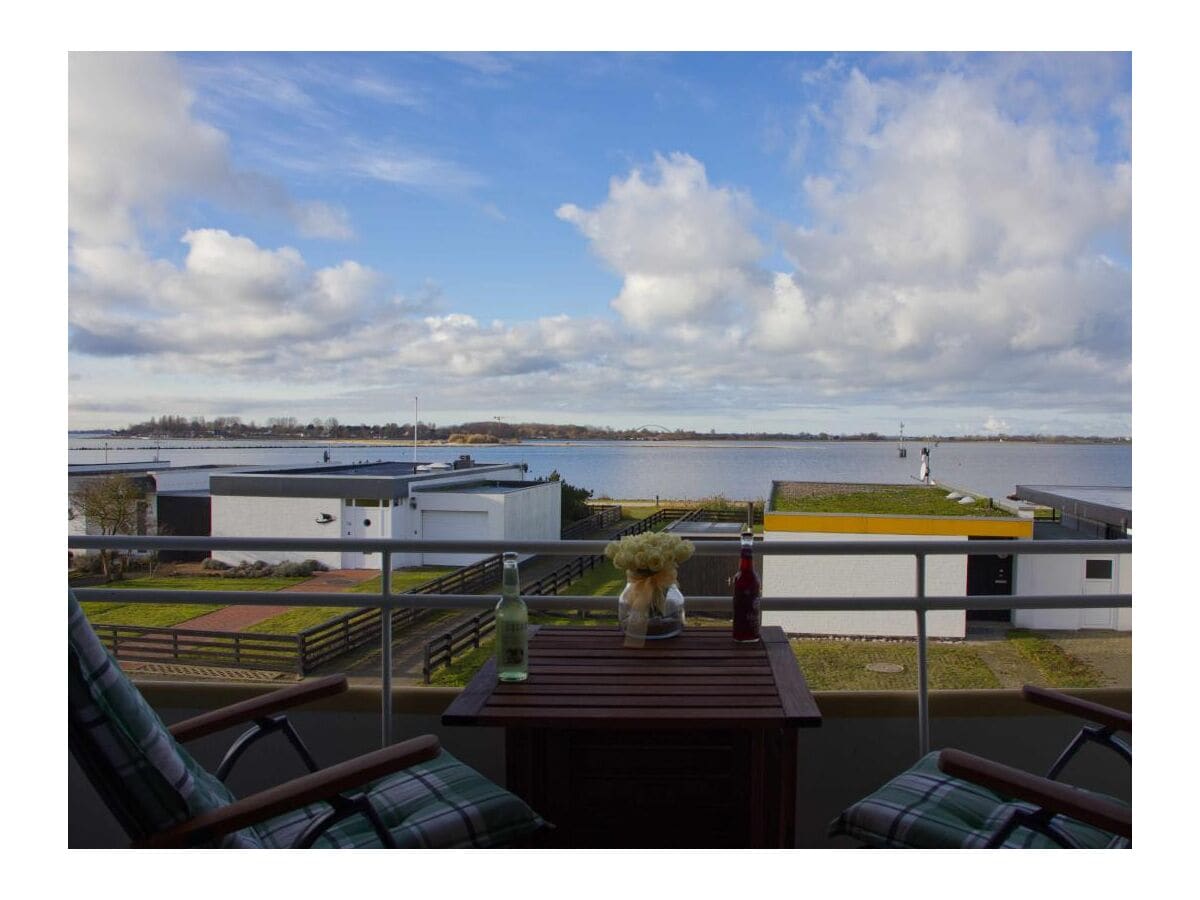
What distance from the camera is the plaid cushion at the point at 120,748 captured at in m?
1.39

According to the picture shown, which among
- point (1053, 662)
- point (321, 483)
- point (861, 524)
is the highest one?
point (321, 483)

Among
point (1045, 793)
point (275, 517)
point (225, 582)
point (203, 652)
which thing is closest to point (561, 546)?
point (1045, 793)

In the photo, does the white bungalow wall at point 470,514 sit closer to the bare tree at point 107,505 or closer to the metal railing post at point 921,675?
the bare tree at point 107,505

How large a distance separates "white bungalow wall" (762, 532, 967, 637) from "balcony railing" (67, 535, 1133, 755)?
53.0ft

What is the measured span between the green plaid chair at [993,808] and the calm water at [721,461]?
163 feet

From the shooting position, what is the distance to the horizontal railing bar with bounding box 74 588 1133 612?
92.5 inches

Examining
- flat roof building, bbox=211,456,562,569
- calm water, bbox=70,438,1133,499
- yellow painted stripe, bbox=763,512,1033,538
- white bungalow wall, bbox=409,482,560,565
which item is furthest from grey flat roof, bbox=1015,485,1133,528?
white bungalow wall, bbox=409,482,560,565

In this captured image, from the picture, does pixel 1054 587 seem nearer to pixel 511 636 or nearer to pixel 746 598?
pixel 746 598

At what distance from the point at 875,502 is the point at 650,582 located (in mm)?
31377

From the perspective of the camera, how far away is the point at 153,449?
190ft

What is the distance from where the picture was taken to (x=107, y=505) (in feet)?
113

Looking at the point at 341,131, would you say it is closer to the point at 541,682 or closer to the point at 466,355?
the point at 466,355

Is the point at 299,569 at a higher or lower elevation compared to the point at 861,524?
lower
